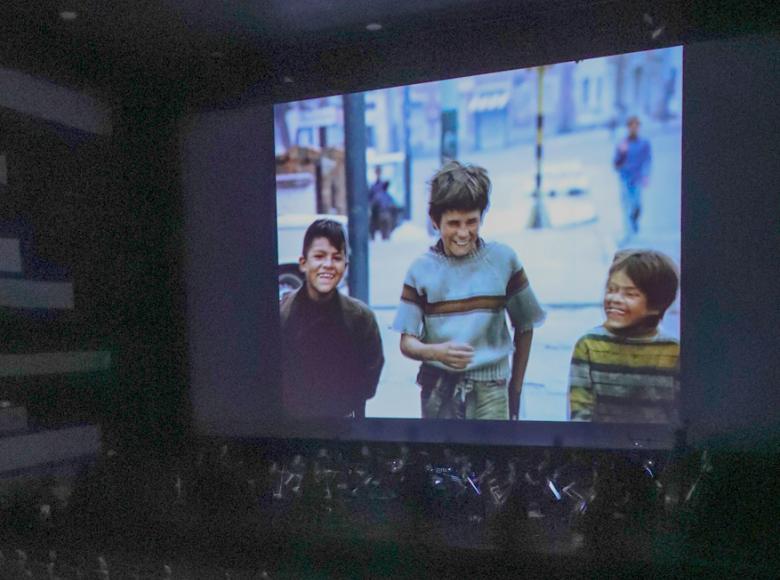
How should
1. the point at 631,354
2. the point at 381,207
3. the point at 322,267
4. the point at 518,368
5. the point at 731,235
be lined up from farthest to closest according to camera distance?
the point at 322,267
the point at 381,207
the point at 518,368
the point at 631,354
the point at 731,235

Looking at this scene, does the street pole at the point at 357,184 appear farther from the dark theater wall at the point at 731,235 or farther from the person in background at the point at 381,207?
the dark theater wall at the point at 731,235

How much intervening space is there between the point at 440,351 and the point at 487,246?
1.58ft

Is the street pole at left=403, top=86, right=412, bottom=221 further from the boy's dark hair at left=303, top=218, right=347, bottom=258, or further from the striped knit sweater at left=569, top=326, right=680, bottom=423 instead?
the striped knit sweater at left=569, top=326, right=680, bottom=423

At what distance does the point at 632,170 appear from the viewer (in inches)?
80.0

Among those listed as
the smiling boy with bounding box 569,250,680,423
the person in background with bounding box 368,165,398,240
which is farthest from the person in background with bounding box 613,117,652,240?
the person in background with bounding box 368,165,398,240

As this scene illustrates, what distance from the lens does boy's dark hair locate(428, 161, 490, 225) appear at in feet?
7.28

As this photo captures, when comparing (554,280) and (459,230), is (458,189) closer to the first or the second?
(459,230)

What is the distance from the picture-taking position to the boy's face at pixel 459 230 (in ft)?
7.34

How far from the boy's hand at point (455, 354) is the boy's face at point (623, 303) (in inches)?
21.9

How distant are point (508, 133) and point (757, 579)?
1768 mm

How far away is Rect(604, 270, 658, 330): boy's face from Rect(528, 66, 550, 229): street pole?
13.6 inches

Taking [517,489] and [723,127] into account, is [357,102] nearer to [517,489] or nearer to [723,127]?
[723,127]

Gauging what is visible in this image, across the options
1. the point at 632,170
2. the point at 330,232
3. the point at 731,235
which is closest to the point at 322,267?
the point at 330,232

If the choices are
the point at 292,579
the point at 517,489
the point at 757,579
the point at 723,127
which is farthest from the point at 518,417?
the point at 723,127
